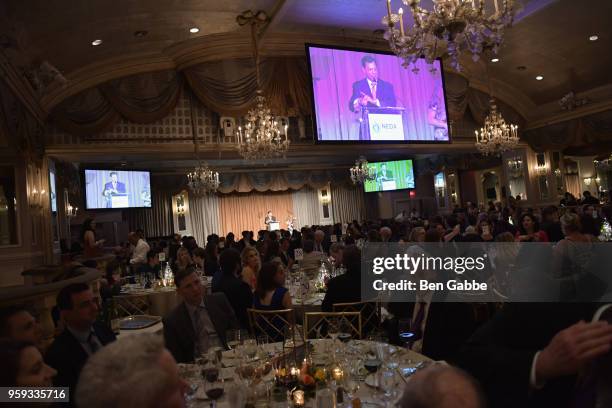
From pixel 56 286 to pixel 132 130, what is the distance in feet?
21.9

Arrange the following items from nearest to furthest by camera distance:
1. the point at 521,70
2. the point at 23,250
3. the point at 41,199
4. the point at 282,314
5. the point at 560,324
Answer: the point at 560,324 < the point at 282,314 < the point at 23,250 < the point at 41,199 < the point at 521,70

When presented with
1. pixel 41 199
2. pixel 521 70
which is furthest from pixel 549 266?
pixel 521 70

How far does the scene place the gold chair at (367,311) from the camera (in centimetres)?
415

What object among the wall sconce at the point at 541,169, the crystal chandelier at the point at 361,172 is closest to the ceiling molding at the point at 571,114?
the wall sconce at the point at 541,169

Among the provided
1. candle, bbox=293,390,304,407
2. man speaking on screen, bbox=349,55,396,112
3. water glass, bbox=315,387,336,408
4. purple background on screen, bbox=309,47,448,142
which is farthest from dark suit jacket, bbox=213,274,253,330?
man speaking on screen, bbox=349,55,396,112

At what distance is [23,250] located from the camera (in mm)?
8109

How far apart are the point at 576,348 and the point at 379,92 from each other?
31.0 feet

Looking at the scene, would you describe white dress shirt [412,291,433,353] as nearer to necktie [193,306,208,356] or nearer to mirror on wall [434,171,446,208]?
necktie [193,306,208,356]

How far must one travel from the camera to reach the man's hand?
1.13m

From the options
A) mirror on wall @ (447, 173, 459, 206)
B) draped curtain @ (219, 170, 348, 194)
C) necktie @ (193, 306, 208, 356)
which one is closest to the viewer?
necktie @ (193, 306, 208, 356)

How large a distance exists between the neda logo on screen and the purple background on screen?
416 cm

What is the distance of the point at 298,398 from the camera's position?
7.33 feet

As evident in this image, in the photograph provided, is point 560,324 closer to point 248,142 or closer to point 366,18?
point 248,142

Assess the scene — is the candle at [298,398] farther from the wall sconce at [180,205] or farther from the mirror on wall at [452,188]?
the mirror on wall at [452,188]
